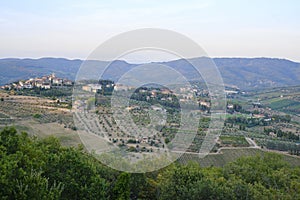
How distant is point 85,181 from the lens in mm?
7371

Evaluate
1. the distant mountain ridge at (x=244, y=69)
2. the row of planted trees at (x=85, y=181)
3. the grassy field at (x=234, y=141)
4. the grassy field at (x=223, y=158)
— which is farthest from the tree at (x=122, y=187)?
the distant mountain ridge at (x=244, y=69)

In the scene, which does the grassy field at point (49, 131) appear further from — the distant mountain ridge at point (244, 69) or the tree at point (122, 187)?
the distant mountain ridge at point (244, 69)

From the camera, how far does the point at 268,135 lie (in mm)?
26828

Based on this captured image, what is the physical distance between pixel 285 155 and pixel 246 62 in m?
118

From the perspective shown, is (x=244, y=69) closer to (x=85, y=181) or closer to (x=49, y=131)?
(x=49, y=131)

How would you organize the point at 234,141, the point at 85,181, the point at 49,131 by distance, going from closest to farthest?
1. the point at 85,181
2. the point at 49,131
3. the point at 234,141

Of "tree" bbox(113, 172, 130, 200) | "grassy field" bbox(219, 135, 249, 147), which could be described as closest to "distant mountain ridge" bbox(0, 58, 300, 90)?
"grassy field" bbox(219, 135, 249, 147)

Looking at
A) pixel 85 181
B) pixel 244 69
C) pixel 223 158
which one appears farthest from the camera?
pixel 244 69

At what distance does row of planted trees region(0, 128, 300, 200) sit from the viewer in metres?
5.83

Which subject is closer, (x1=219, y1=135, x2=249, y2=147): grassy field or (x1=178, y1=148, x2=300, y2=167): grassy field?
(x1=178, y1=148, x2=300, y2=167): grassy field

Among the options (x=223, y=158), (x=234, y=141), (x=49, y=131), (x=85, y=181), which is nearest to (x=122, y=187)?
(x=85, y=181)

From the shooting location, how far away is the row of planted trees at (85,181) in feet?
19.1

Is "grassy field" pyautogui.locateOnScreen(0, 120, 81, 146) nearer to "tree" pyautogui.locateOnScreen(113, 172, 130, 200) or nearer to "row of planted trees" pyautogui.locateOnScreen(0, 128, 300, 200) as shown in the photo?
"row of planted trees" pyautogui.locateOnScreen(0, 128, 300, 200)

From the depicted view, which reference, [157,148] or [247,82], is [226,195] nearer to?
[157,148]
